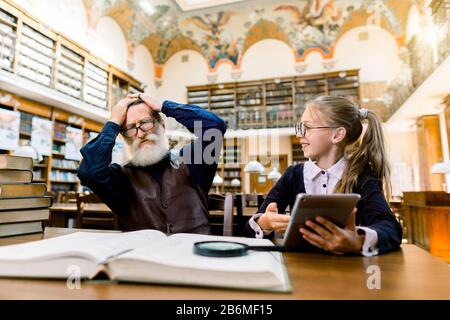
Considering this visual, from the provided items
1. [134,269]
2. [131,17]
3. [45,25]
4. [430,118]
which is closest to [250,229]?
[134,269]

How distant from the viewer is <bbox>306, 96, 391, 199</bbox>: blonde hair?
1269 mm

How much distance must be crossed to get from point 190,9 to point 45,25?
4.93 meters

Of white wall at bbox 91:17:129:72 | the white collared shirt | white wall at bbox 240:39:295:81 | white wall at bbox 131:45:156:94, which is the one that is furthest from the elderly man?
white wall at bbox 240:39:295:81

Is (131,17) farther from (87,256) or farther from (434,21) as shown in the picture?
(87,256)

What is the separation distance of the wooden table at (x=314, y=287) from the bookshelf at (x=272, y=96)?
380 inches

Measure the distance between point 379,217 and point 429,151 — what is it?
8.84 meters

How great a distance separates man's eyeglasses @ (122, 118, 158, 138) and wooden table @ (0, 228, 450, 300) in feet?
3.63

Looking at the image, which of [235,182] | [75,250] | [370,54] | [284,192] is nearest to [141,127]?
[284,192]

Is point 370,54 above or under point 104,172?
above

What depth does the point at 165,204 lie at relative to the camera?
60.2 inches

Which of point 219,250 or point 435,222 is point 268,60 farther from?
point 219,250

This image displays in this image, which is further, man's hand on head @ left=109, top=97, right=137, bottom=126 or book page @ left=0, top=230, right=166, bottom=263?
man's hand on head @ left=109, top=97, right=137, bottom=126

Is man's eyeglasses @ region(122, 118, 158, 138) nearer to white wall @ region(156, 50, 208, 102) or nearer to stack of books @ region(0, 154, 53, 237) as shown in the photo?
stack of books @ region(0, 154, 53, 237)

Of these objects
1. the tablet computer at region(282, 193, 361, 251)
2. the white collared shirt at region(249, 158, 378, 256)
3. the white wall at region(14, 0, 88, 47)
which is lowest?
the tablet computer at region(282, 193, 361, 251)
